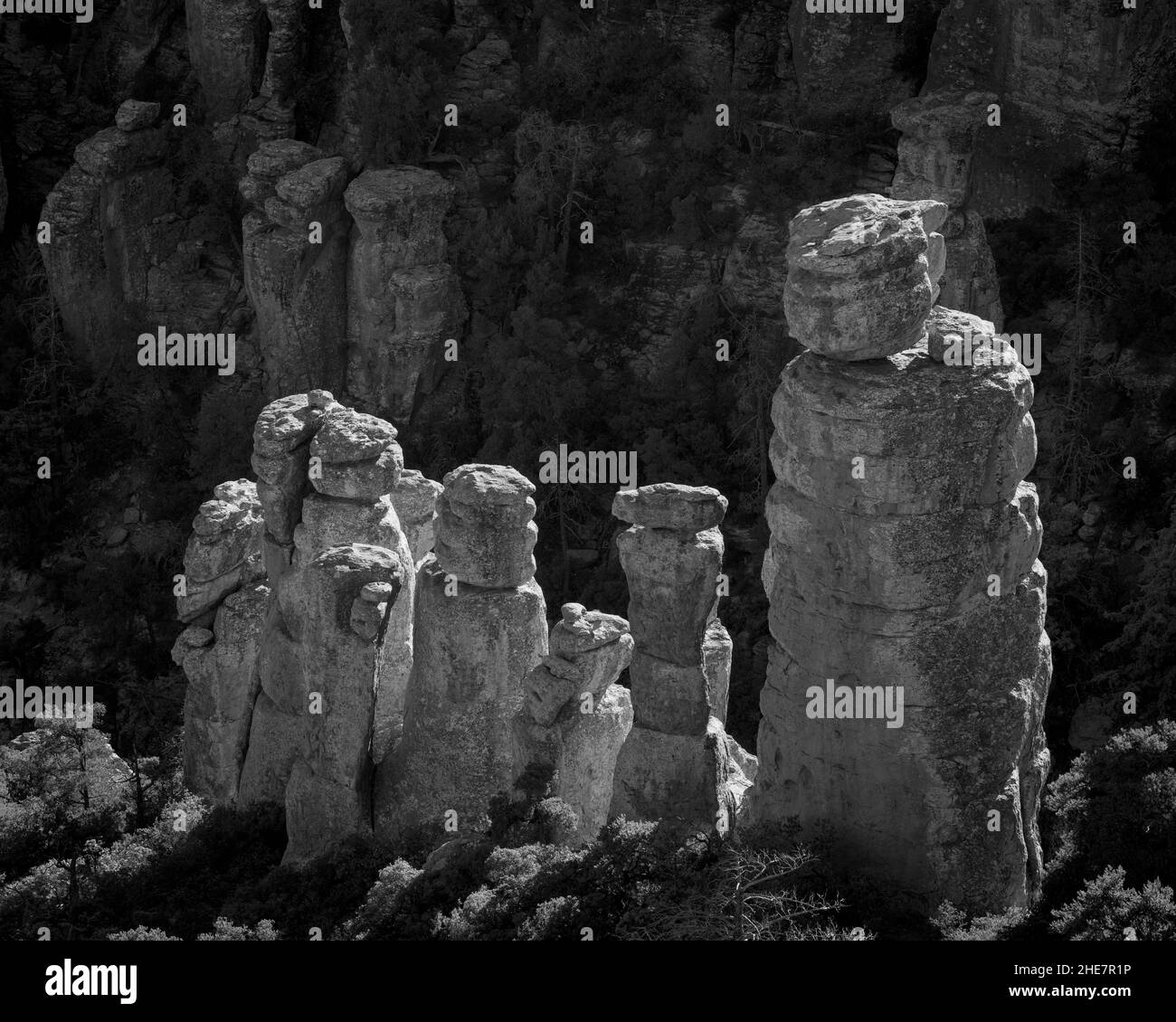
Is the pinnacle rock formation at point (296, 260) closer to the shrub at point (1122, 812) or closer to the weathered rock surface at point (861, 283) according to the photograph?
the shrub at point (1122, 812)

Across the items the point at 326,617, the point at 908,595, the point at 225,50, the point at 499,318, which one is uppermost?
the point at 225,50

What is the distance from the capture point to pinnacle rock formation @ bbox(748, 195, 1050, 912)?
2491 cm

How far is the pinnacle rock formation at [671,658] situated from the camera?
91.1 feet

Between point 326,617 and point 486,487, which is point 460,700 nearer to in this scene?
point 326,617

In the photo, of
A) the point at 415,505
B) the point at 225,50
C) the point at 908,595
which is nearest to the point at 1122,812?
the point at 908,595

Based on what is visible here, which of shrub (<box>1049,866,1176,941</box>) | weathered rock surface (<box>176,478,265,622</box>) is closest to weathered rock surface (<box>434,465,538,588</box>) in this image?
weathered rock surface (<box>176,478,265,622</box>)

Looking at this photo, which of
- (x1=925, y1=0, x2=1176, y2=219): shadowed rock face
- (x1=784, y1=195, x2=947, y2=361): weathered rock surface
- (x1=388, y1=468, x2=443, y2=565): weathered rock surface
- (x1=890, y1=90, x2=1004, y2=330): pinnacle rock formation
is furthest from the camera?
(x1=925, y1=0, x2=1176, y2=219): shadowed rock face

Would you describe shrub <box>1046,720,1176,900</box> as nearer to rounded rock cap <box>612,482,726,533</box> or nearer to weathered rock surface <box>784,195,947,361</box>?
rounded rock cap <box>612,482,726,533</box>

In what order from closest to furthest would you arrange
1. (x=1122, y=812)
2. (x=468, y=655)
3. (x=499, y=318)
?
(x=1122, y=812)
(x=468, y=655)
(x=499, y=318)

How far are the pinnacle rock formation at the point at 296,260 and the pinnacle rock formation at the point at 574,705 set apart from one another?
2228 centimetres

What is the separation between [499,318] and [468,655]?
2126 centimetres

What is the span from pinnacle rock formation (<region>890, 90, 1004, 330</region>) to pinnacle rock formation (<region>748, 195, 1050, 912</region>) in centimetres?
1686

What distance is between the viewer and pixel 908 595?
25219 millimetres

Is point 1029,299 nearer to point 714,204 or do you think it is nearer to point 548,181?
point 714,204
